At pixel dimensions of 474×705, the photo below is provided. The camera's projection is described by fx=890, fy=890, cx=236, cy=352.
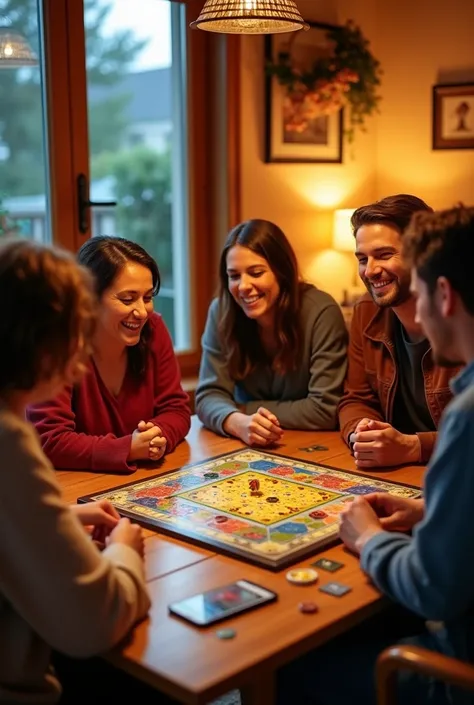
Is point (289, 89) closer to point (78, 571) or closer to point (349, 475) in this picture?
point (349, 475)

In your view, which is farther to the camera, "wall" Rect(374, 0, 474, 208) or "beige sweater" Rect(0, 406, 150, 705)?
"wall" Rect(374, 0, 474, 208)

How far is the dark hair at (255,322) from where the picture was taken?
2.55 metres

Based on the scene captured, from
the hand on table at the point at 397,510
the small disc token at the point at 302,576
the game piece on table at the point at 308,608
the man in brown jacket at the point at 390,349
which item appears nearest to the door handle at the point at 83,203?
the man in brown jacket at the point at 390,349

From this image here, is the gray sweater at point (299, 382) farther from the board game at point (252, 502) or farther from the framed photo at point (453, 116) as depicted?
the framed photo at point (453, 116)

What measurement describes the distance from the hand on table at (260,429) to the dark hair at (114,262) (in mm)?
309

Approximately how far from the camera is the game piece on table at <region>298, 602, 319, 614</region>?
4.46 feet

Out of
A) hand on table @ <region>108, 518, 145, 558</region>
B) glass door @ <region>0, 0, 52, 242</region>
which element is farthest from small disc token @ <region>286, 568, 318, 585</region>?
glass door @ <region>0, 0, 52, 242</region>

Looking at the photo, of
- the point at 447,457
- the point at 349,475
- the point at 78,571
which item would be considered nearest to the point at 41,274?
the point at 78,571

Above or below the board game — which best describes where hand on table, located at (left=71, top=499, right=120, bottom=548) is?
above

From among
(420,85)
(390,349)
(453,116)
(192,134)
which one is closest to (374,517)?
(390,349)

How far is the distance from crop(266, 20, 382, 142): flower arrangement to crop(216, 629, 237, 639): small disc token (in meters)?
3.17

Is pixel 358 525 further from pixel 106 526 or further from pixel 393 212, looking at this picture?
pixel 393 212

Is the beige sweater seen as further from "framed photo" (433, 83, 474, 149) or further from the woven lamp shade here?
"framed photo" (433, 83, 474, 149)

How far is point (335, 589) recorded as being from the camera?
1436 mm
